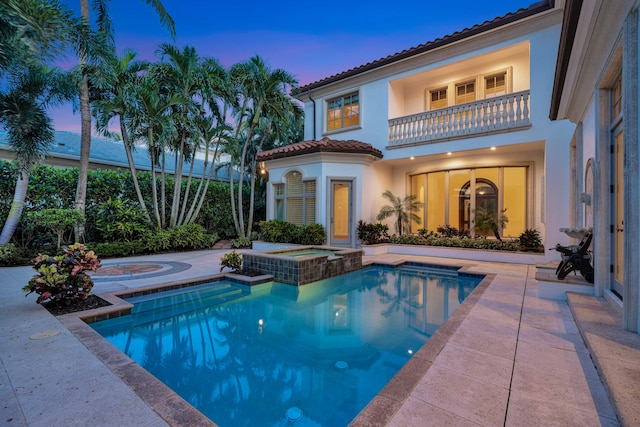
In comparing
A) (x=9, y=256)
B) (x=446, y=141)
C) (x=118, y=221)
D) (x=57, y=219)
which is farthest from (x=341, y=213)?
(x=9, y=256)

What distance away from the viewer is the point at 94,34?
8898mm

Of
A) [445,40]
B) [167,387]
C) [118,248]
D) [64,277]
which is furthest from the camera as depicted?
[445,40]

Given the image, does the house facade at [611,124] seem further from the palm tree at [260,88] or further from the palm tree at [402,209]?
the palm tree at [260,88]

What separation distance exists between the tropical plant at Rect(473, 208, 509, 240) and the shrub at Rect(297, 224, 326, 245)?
229 inches

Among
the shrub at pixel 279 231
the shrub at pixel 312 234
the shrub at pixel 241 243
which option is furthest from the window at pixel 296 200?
the shrub at pixel 241 243

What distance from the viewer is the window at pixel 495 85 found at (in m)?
11.5

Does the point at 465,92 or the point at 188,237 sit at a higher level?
the point at 465,92

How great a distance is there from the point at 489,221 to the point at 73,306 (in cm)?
1181

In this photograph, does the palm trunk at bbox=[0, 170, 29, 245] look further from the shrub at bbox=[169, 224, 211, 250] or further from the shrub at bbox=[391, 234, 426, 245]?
the shrub at bbox=[391, 234, 426, 245]

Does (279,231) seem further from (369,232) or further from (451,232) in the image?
(451,232)

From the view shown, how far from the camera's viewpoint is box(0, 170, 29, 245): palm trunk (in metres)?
9.16

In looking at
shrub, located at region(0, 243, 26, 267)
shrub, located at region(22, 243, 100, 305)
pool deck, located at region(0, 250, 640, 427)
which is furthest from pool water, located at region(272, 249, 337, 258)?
shrub, located at region(0, 243, 26, 267)

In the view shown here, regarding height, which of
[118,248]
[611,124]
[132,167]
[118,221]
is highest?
[132,167]

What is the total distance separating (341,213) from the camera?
12.7 m
